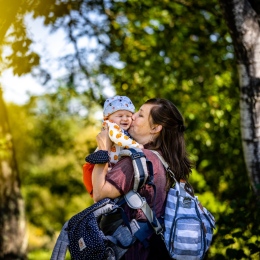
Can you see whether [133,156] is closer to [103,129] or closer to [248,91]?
[103,129]

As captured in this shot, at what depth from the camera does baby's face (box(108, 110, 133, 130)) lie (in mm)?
3859

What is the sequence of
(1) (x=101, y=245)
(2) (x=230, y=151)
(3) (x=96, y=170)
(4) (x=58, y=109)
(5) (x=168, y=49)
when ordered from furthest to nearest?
(4) (x=58, y=109), (5) (x=168, y=49), (2) (x=230, y=151), (3) (x=96, y=170), (1) (x=101, y=245)

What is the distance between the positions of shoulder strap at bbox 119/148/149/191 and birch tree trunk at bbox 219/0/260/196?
6.31 feet

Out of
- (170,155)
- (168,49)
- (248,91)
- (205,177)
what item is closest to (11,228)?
(205,177)

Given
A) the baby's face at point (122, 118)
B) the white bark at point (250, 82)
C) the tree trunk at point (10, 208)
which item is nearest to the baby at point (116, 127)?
the baby's face at point (122, 118)

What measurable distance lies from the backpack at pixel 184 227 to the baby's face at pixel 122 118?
22.3 inches

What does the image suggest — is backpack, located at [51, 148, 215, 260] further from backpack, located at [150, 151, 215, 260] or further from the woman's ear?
the woman's ear

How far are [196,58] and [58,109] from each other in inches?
161

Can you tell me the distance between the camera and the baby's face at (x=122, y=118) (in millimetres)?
3859

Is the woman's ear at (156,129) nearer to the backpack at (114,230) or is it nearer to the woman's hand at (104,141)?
the woman's hand at (104,141)

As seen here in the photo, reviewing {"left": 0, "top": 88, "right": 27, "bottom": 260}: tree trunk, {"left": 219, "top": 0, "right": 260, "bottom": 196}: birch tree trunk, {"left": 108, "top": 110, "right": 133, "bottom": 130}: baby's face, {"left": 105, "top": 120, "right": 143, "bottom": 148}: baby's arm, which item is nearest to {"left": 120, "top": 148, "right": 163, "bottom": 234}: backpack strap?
{"left": 105, "top": 120, "right": 143, "bottom": 148}: baby's arm

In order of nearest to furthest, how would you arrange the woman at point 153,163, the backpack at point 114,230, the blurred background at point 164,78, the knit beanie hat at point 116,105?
the backpack at point 114,230, the woman at point 153,163, the knit beanie hat at point 116,105, the blurred background at point 164,78

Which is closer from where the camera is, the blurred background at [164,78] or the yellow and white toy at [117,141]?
the yellow and white toy at [117,141]

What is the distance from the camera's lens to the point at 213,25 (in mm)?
9250
